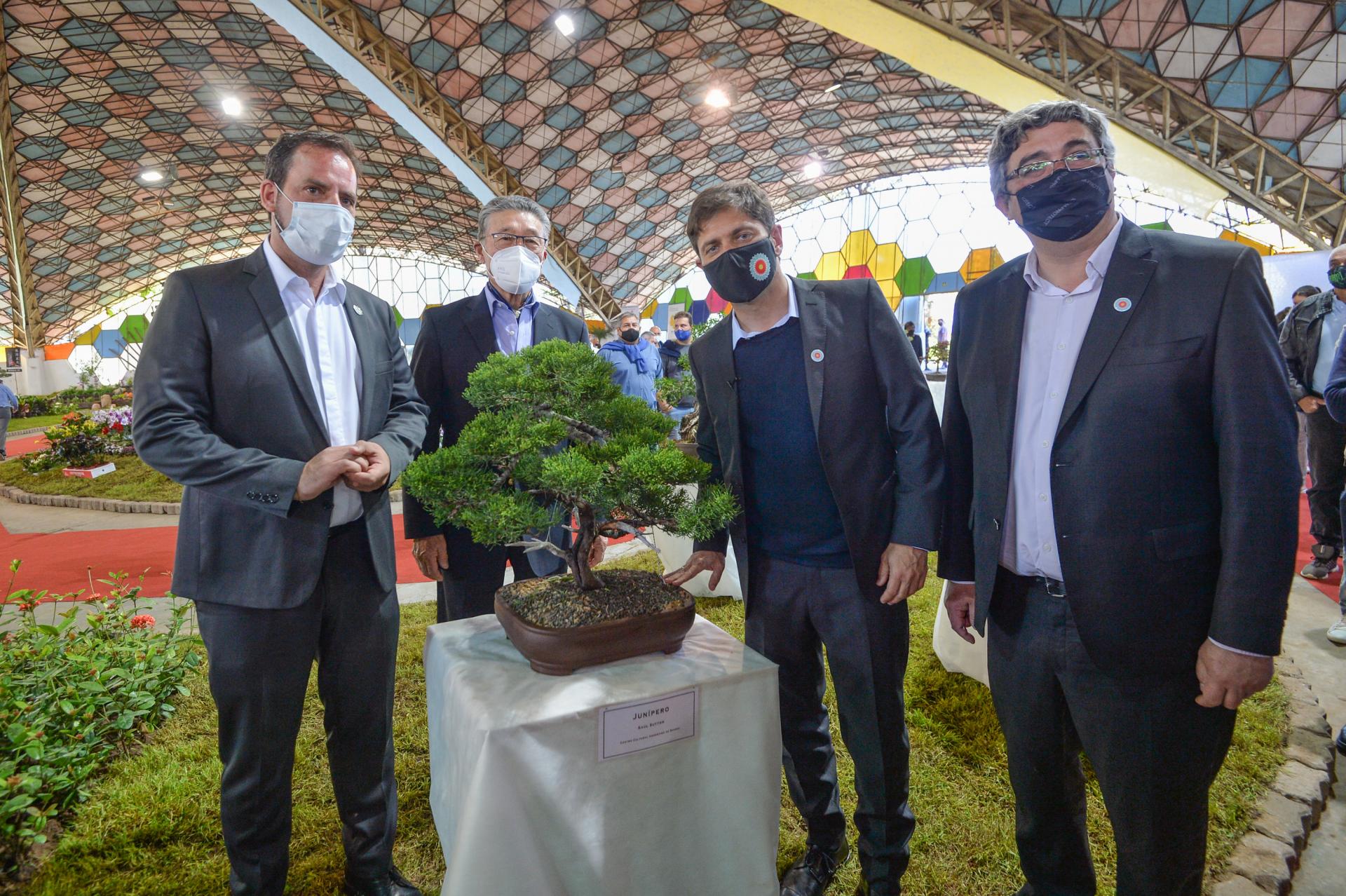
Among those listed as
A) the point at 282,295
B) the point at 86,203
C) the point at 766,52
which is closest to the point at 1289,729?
the point at 282,295

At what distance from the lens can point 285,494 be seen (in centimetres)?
133

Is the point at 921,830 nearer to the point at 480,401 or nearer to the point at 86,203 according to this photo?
the point at 480,401

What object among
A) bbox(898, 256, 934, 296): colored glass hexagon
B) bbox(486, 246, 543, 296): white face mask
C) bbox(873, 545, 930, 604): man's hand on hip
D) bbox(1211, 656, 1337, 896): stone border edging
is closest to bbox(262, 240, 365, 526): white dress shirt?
bbox(486, 246, 543, 296): white face mask

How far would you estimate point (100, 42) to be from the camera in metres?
13.6

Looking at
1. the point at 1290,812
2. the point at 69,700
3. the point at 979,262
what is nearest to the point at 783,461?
the point at 1290,812

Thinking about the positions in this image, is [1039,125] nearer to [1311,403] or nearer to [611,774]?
[611,774]

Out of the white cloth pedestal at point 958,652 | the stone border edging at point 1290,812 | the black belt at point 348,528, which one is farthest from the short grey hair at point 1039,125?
the stone border edging at point 1290,812

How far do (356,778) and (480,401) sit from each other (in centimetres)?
99

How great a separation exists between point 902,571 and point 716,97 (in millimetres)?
15494

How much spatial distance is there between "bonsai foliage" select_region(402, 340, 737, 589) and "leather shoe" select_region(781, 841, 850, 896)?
94 centimetres

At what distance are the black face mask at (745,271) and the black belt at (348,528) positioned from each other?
3.29 feet

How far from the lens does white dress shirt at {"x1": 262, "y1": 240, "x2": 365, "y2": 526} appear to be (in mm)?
1508

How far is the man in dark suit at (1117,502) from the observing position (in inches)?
41.5

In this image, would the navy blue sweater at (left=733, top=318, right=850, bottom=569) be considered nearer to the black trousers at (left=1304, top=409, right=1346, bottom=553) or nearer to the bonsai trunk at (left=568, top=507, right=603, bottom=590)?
the bonsai trunk at (left=568, top=507, right=603, bottom=590)
